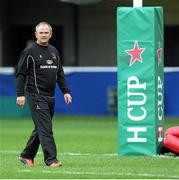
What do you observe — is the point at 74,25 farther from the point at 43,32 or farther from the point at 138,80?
the point at 43,32

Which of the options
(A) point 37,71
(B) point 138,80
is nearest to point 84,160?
(B) point 138,80

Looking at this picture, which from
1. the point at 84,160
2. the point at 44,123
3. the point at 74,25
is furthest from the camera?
the point at 74,25

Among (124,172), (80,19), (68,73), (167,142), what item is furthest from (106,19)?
(124,172)

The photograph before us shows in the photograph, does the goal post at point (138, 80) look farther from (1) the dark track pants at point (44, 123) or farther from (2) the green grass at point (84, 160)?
(1) the dark track pants at point (44, 123)

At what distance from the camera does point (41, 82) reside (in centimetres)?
1204

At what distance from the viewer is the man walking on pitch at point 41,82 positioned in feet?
39.1

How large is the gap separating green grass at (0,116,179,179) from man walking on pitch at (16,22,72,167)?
1.55 feet

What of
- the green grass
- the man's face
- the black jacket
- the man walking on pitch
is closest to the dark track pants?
the man walking on pitch

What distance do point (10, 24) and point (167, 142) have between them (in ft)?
64.0

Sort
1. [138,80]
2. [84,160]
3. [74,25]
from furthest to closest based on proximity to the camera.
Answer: [74,25], [138,80], [84,160]

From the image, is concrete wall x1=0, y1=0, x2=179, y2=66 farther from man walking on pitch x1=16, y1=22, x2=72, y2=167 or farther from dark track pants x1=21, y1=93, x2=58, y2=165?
dark track pants x1=21, y1=93, x2=58, y2=165

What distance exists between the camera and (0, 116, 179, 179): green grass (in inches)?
434

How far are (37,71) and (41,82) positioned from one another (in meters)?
0.17

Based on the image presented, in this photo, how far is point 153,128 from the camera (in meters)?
13.3
